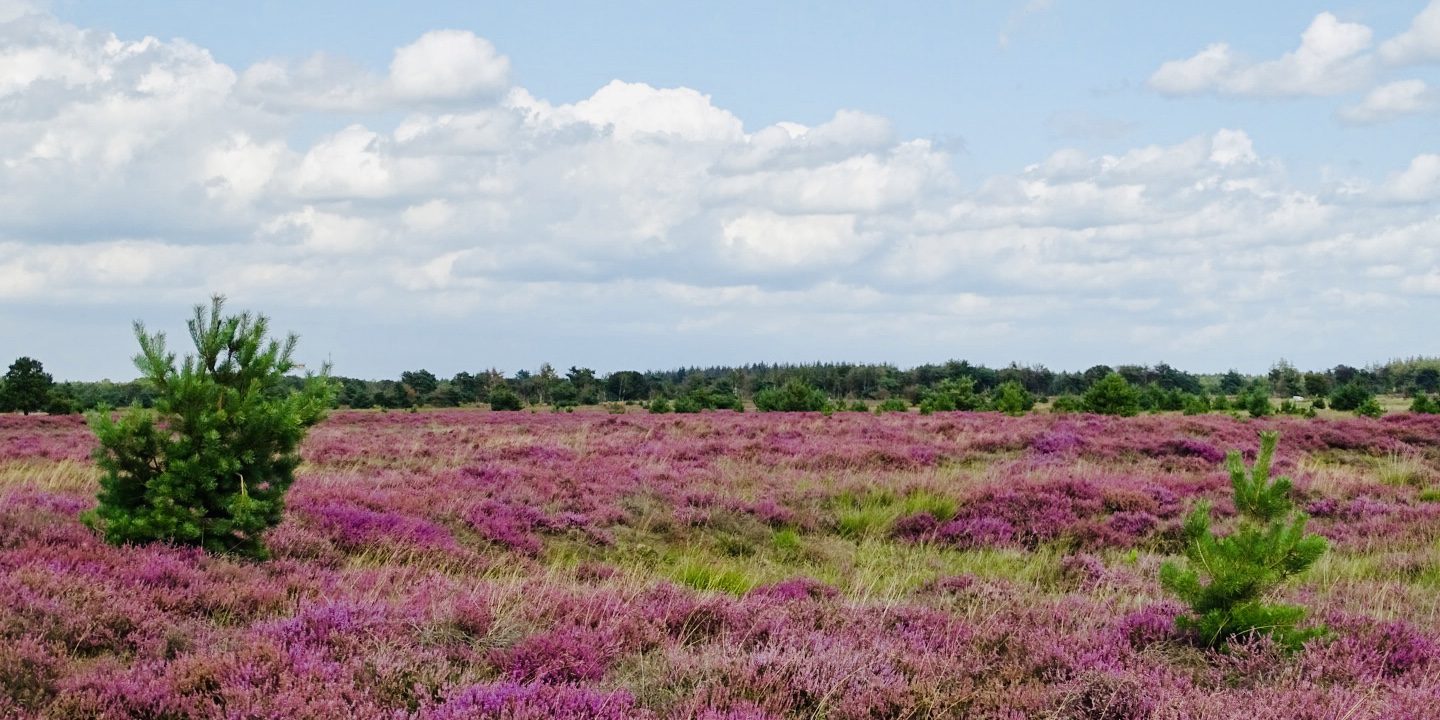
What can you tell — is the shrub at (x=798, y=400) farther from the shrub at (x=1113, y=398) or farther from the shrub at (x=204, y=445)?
A: the shrub at (x=204, y=445)

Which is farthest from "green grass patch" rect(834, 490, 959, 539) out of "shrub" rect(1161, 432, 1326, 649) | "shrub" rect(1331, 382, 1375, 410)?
"shrub" rect(1331, 382, 1375, 410)

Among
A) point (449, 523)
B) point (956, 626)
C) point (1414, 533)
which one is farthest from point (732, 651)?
point (1414, 533)

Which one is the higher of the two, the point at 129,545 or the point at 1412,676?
the point at 129,545

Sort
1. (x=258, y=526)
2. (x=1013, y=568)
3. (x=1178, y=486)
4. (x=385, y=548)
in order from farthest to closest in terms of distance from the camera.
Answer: (x=1178, y=486) → (x=1013, y=568) → (x=385, y=548) → (x=258, y=526)

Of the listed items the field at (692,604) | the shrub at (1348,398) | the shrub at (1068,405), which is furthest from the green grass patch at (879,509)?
the shrub at (1348,398)

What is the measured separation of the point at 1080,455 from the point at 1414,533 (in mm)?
8378

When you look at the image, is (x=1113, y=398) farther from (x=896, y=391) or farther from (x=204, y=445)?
(x=896, y=391)

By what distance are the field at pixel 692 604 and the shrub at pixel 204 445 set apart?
40cm

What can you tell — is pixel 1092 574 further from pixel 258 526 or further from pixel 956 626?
pixel 258 526

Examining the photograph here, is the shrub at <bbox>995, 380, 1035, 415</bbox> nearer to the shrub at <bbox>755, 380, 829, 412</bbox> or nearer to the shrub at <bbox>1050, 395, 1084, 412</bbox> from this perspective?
the shrub at <bbox>1050, 395, 1084, 412</bbox>

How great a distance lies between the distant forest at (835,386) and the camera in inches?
2201

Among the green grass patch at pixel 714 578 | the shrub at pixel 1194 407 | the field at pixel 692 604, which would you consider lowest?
the green grass patch at pixel 714 578

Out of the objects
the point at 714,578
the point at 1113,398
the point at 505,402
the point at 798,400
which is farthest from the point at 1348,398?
the point at 714,578

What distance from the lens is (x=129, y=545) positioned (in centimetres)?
727
